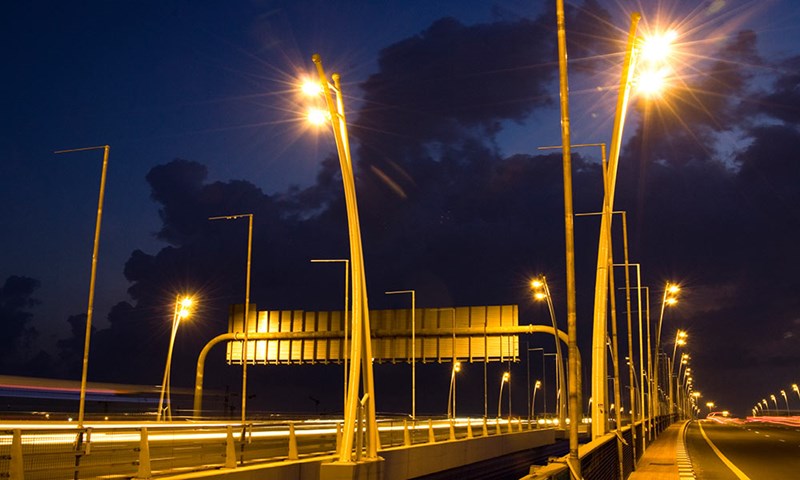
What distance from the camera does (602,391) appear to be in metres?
26.3

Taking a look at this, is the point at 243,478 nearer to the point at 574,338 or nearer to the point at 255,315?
the point at 574,338

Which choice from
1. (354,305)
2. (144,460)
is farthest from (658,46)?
(144,460)

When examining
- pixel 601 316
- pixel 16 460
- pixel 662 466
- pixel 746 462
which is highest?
pixel 601 316

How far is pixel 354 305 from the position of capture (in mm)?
24859

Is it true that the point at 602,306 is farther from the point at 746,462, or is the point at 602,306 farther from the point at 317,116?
the point at 746,462

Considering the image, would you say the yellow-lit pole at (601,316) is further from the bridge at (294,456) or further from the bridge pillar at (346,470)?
the bridge pillar at (346,470)

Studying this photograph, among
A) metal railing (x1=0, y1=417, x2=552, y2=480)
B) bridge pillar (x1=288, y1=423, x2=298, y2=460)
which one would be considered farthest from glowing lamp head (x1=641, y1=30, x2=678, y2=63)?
bridge pillar (x1=288, y1=423, x2=298, y2=460)

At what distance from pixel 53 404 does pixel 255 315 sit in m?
23.6

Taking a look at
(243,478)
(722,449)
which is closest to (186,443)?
(243,478)

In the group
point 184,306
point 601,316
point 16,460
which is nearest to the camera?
point 16,460

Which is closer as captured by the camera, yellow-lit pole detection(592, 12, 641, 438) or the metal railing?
the metal railing

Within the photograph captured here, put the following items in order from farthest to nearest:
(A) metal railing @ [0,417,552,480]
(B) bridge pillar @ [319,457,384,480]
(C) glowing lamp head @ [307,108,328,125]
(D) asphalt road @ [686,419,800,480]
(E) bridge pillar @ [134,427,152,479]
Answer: (D) asphalt road @ [686,419,800,480] → (C) glowing lamp head @ [307,108,328,125] → (B) bridge pillar @ [319,457,384,480] → (E) bridge pillar @ [134,427,152,479] → (A) metal railing @ [0,417,552,480]

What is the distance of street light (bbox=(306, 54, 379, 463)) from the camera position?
23.5 metres

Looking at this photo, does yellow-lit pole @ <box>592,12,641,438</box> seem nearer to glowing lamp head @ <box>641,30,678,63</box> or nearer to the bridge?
the bridge
